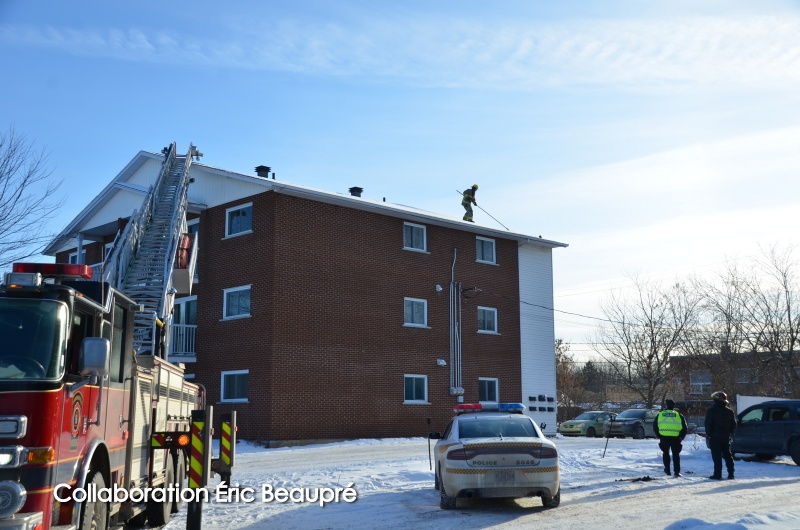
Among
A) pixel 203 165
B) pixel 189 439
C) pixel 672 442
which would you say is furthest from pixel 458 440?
pixel 203 165

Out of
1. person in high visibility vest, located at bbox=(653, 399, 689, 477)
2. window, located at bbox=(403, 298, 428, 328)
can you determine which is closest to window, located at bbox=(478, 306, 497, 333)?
window, located at bbox=(403, 298, 428, 328)

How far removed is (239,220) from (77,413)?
875 inches

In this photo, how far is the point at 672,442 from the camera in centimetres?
1569

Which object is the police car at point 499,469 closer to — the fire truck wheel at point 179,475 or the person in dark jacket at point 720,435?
the fire truck wheel at point 179,475

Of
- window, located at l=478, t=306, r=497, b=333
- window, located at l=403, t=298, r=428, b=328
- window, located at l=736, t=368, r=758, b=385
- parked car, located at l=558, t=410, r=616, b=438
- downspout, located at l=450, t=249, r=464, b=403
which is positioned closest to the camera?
window, located at l=403, t=298, r=428, b=328

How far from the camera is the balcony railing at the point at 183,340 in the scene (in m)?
28.5

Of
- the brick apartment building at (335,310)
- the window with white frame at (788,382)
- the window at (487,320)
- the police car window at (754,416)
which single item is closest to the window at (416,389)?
the brick apartment building at (335,310)

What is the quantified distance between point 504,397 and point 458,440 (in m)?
21.3

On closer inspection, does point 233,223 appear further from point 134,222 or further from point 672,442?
point 672,442

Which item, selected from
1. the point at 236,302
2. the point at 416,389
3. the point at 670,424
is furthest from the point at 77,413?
the point at 416,389

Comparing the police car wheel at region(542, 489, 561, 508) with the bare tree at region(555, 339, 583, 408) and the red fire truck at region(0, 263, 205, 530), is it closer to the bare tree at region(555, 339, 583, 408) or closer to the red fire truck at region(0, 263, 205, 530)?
the red fire truck at region(0, 263, 205, 530)

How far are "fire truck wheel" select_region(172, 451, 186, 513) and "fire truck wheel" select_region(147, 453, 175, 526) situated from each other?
0.29 m

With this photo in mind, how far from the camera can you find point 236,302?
2808 cm

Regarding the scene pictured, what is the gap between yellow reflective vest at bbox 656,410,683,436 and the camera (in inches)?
613
